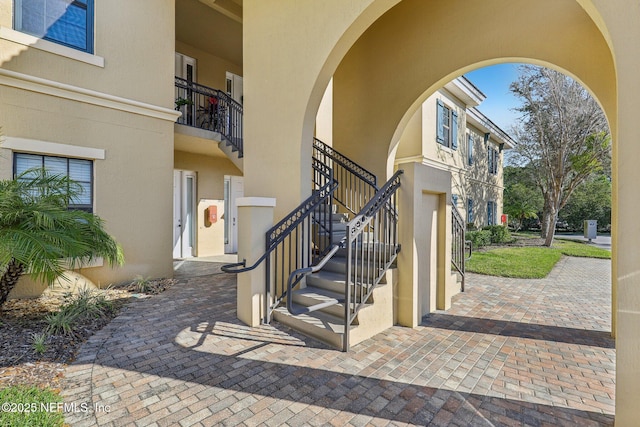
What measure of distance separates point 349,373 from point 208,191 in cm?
854

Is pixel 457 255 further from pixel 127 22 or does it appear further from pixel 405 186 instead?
pixel 127 22

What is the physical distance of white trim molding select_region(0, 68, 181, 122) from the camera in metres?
5.10

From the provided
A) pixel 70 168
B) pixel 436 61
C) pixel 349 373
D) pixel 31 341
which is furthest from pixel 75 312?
pixel 436 61

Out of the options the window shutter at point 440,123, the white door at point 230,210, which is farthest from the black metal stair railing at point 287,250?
the window shutter at point 440,123

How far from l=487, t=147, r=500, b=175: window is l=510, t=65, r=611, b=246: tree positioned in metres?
2.49

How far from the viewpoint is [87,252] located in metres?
4.25

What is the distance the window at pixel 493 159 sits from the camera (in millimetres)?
18250

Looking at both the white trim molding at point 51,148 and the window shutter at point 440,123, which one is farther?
the window shutter at point 440,123

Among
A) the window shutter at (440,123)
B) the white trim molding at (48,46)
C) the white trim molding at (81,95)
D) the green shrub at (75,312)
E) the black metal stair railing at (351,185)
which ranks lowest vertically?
the green shrub at (75,312)

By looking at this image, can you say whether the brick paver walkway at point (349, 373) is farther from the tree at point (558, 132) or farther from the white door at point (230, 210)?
the tree at point (558, 132)

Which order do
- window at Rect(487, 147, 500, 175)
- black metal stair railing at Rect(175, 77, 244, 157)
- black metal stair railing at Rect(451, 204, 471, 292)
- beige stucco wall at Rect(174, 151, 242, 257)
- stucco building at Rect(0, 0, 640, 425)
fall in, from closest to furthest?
stucco building at Rect(0, 0, 640, 425)
black metal stair railing at Rect(451, 204, 471, 292)
black metal stair railing at Rect(175, 77, 244, 157)
beige stucco wall at Rect(174, 151, 242, 257)
window at Rect(487, 147, 500, 175)

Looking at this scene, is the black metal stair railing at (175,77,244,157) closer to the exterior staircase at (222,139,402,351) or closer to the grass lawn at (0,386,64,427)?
the exterior staircase at (222,139,402,351)

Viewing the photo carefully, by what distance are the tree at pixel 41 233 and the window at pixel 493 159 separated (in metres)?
19.2

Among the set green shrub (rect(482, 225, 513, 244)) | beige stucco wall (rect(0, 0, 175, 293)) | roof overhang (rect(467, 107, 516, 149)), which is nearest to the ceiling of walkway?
beige stucco wall (rect(0, 0, 175, 293))
